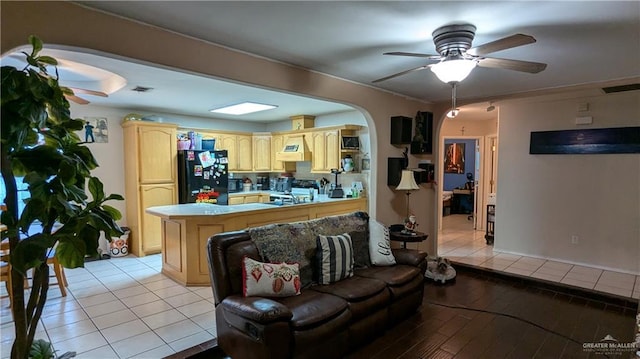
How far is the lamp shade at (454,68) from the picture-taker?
2.35 metres

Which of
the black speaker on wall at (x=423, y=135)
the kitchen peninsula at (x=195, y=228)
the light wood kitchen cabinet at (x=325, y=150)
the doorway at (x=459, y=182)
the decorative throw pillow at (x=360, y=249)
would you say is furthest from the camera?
the doorway at (x=459, y=182)

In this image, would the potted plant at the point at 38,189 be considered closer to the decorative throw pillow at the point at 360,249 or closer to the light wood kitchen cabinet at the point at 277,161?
the decorative throw pillow at the point at 360,249

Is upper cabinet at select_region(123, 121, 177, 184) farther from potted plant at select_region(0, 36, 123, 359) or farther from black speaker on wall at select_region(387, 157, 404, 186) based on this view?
potted plant at select_region(0, 36, 123, 359)

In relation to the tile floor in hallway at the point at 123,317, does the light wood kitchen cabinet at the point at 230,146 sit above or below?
above

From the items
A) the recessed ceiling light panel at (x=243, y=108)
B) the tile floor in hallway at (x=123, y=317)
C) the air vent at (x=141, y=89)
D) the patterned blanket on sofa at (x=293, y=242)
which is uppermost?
the air vent at (x=141, y=89)

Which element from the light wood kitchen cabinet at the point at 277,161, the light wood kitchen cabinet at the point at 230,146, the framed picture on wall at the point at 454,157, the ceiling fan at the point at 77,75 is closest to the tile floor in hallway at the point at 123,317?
the ceiling fan at the point at 77,75

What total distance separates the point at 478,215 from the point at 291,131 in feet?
15.0

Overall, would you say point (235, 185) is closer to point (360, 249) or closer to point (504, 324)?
point (360, 249)

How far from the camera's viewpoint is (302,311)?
7.93 feet

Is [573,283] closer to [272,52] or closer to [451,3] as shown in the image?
[451,3]

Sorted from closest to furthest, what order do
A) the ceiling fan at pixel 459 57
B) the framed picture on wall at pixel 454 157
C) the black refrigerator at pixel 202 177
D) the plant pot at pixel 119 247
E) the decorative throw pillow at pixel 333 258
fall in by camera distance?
the ceiling fan at pixel 459 57
the decorative throw pillow at pixel 333 258
the plant pot at pixel 119 247
the black refrigerator at pixel 202 177
the framed picture on wall at pixel 454 157

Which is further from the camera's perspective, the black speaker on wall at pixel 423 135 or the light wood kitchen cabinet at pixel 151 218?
the light wood kitchen cabinet at pixel 151 218

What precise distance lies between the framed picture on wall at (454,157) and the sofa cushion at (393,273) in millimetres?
8100

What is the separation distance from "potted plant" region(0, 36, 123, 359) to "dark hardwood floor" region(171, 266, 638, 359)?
4.75 ft
